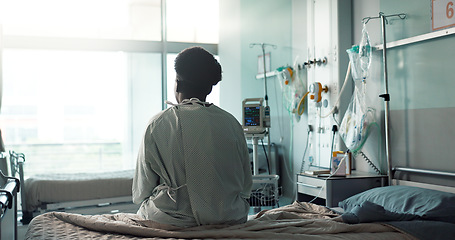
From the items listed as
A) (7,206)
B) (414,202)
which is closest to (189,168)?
(7,206)

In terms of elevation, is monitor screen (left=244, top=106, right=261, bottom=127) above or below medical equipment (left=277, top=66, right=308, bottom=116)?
below

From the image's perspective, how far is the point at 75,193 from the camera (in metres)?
4.05

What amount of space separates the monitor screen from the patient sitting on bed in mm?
2195

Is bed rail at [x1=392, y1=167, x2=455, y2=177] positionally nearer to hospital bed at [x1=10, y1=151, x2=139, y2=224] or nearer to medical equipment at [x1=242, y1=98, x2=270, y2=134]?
medical equipment at [x1=242, y1=98, x2=270, y2=134]

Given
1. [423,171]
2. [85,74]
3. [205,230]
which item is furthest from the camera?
[85,74]

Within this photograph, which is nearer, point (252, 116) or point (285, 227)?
point (285, 227)

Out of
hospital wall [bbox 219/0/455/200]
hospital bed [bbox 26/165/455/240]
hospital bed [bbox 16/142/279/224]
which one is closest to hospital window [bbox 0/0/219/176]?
hospital bed [bbox 16/142/279/224]

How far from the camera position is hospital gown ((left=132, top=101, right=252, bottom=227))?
1.97m

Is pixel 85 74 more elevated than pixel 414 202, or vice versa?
pixel 85 74

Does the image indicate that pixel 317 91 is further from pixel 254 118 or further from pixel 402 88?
pixel 402 88

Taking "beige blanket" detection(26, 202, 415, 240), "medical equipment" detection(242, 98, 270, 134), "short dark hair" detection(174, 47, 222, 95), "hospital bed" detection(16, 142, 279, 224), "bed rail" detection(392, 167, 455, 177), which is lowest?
"hospital bed" detection(16, 142, 279, 224)

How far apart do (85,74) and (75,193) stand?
216 centimetres

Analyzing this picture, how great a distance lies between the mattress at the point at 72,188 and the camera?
392cm

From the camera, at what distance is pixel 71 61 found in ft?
19.0
